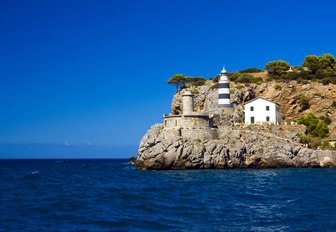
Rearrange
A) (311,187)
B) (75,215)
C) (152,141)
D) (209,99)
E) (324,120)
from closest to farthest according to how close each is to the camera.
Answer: (75,215) < (311,187) < (152,141) < (324,120) < (209,99)

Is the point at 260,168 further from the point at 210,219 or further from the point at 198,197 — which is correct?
the point at 210,219

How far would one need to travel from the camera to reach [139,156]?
A: 46594mm

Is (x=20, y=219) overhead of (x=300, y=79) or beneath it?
beneath

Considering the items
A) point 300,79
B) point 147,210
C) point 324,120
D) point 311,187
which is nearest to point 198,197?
point 147,210

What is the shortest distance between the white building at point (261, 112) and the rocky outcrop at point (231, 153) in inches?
228

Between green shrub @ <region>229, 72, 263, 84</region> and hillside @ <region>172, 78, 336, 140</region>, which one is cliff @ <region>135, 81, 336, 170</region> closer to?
hillside @ <region>172, 78, 336, 140</region>

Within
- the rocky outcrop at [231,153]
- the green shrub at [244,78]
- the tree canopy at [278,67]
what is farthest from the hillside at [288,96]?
the rocky outcrop at [231,153]

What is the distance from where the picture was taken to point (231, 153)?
44.1m

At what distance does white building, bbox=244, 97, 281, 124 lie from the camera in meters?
52.6

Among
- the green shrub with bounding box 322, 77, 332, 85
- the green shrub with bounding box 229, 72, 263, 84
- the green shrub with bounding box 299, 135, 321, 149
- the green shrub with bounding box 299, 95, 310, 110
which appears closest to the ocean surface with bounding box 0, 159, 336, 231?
the green shrub with bounding box 299, 135, 321, 149

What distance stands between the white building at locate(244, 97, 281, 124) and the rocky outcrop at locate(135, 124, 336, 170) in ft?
19.0

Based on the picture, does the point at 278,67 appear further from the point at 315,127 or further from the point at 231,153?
the point at 231,153

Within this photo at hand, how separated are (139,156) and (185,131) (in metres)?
5.41

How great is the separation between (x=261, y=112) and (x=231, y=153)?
10.9 meters
